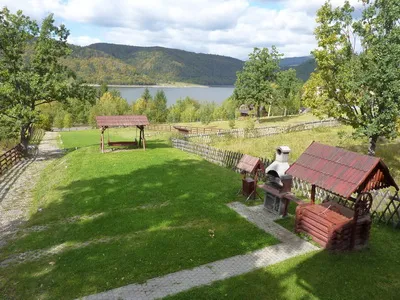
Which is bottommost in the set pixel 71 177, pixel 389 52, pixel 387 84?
pixel 71 177

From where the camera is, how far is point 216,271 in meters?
10.3

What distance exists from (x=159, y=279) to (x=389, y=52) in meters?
17.2

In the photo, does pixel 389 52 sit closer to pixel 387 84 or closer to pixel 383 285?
pixel 387 84

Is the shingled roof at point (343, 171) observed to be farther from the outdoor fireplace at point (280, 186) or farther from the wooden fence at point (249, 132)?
the wooden fence at point (249, 132)

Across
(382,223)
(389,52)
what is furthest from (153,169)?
(389,52)

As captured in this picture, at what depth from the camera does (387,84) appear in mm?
17062

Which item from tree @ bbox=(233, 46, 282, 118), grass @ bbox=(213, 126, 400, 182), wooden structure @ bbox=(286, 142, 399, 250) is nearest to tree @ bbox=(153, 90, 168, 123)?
tree @ bbox=(233, 46, 282, 118)

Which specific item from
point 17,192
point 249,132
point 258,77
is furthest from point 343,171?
point 258,77

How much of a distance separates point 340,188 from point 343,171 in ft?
2.54

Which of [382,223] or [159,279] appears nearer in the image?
[159,279]

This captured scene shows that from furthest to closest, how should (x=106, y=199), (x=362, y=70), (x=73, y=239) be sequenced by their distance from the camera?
1. (x=362, y=70)
2. (x=106, y=199)
3. (x=73, y=239)

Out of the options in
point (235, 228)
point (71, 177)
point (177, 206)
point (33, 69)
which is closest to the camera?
point (235, 228)

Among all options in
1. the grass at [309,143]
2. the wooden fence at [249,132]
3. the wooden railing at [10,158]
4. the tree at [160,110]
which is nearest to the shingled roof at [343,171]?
the grass at [309,143]

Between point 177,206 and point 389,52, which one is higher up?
point 389,52
